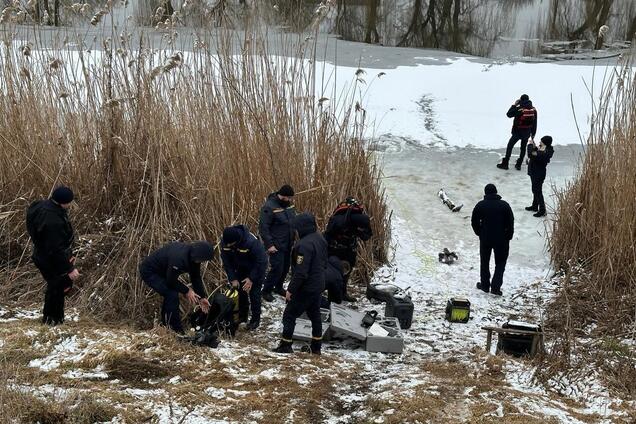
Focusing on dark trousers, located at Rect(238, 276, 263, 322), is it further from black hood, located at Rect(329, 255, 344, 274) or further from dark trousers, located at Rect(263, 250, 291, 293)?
black hood, located at Rect(329, 255, 344, 274)

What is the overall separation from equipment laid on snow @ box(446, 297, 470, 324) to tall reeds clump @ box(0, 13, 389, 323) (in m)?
2.29

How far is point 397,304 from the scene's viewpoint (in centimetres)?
668

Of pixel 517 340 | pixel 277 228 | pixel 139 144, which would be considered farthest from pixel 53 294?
pixel 517 340

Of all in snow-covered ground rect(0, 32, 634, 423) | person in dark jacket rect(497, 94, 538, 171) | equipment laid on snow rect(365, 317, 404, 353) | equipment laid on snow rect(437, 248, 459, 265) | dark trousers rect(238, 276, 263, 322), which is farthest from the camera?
person in dark jacket rect(497, 94, 538, 171)

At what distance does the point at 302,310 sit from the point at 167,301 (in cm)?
128

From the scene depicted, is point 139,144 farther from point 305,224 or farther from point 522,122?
point 522,122

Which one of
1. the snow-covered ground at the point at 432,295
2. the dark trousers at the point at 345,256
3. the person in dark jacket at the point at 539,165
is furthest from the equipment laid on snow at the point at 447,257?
the person in dark jacket at the point at 539,165

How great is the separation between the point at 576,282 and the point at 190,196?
4.62m

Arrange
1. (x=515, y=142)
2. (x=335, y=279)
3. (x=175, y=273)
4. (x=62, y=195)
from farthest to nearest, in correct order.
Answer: (x=515, y=142) < (x=335, y=279) < (x=175, y=273) < (x=62, y=195)

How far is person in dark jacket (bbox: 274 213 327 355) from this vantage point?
5570 mm

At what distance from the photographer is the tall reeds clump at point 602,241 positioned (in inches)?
246

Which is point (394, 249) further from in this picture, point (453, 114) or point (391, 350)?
point (453, 114)

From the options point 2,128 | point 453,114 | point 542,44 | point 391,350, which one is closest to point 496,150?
point 453,114

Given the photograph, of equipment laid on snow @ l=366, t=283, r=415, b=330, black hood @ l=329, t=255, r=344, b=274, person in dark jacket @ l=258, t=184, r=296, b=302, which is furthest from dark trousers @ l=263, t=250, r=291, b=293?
equipment laid on snow @ l=366, t=283, r=415, b=330
